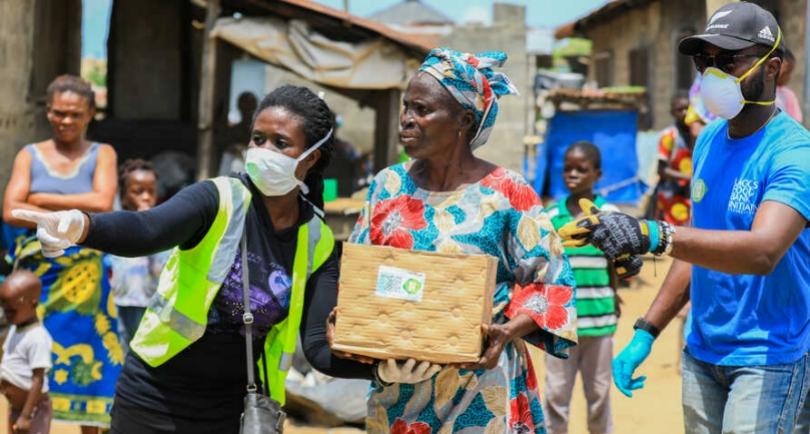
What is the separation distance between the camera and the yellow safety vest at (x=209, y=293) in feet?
10.8

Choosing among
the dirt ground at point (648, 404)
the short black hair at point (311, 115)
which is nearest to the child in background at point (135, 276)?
the dirt ground at point (648, 404)

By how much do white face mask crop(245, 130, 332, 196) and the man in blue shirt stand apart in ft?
4.18

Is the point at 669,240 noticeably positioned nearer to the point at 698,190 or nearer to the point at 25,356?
the point at 698,190

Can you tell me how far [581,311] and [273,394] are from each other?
3037 mm

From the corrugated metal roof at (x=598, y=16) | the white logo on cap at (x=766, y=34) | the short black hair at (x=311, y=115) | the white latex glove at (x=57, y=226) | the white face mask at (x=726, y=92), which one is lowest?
the white latex glove at (x=57, y=226)

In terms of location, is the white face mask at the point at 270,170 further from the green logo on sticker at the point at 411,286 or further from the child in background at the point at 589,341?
the child in background at the point at 589,341

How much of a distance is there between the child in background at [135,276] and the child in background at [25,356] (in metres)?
0.65

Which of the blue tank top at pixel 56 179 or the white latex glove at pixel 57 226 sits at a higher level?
the blue tank top at pixel 56 179

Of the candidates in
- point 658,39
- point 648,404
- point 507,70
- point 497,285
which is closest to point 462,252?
point 497,285

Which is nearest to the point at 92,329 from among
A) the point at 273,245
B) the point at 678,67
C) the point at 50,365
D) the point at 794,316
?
the point at 50,365

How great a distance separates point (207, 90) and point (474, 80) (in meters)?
7.37

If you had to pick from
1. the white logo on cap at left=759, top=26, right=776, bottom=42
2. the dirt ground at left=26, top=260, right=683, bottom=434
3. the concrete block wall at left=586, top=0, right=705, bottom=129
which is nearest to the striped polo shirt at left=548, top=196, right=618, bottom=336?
the dirt ground at left=26, top=260, right=683, bottom=434

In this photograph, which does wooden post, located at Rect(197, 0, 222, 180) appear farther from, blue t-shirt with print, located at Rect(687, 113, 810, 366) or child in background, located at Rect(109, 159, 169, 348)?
blue t-shirt with print, located at Rect(687, 113, 810, 366)

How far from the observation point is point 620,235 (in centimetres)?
303
